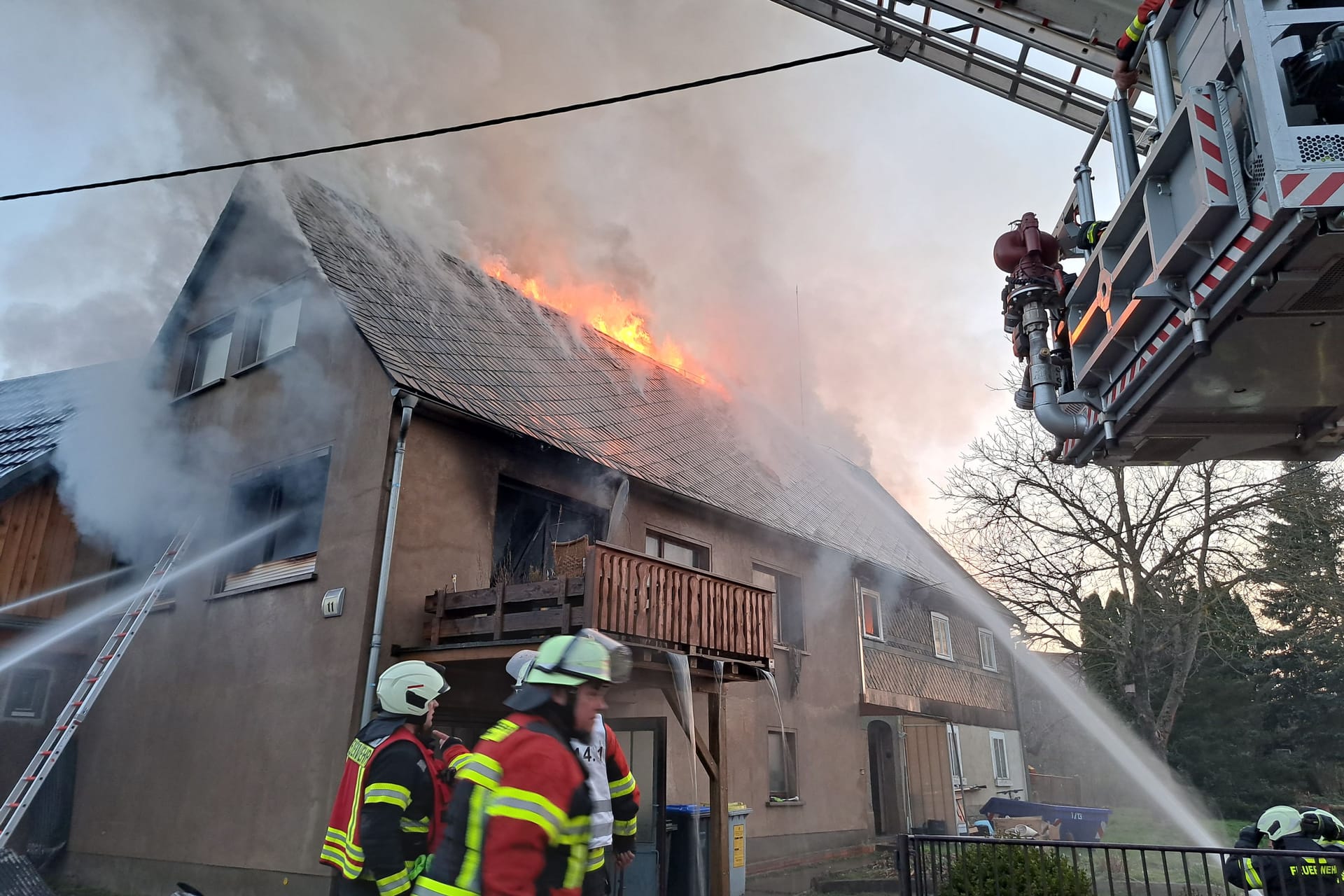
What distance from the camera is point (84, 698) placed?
33.3 feet

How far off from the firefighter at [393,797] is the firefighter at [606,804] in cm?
93

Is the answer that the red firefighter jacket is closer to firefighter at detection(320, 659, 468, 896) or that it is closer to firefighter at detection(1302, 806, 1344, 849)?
firefighter at detection(320, 659, 468, 896)

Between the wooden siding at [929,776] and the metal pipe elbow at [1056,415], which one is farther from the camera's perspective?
the wooden siding at [929,776]

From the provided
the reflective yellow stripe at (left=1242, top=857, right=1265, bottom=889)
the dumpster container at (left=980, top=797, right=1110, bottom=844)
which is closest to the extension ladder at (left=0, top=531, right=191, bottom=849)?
the reflective yellow stripe at (left=1242, top=857, right=1265, bottom=889)

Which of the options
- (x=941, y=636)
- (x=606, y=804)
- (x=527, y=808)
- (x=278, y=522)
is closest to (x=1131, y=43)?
(x=606, y=804)

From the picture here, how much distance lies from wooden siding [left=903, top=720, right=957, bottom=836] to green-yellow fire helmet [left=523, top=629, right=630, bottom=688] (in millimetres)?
15521

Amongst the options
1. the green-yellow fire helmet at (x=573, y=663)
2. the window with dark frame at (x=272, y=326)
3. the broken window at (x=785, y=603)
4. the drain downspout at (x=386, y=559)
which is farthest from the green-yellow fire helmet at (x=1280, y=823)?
the window with dark frame at (x=272, y=326)

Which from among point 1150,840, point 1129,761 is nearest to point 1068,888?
point 1150,840

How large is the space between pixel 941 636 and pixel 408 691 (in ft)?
58.8

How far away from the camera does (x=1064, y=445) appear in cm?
670

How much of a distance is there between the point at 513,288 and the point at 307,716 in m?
9.42

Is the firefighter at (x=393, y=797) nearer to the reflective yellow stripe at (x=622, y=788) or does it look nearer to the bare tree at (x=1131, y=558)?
the reflective yellow stripe at (x=622, y=788)

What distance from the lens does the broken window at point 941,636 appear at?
20.2 meters

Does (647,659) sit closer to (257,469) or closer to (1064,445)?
(1064,445)
